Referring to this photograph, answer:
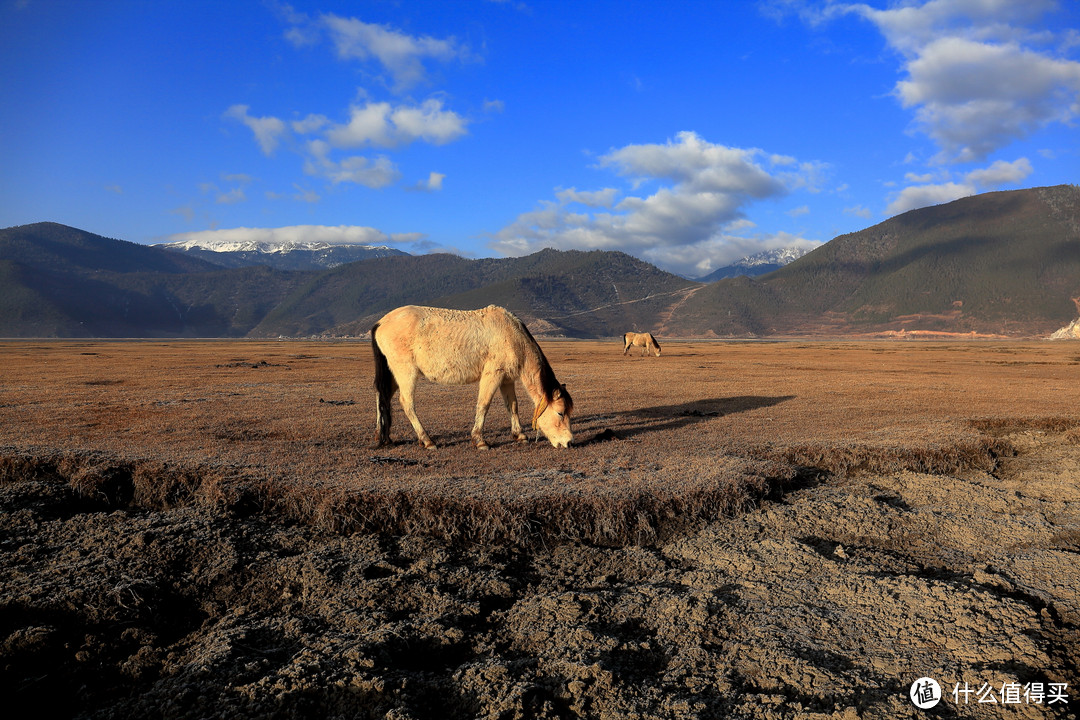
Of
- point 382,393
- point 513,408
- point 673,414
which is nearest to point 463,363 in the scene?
point 513,408

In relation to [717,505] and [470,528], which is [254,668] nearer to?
[470,528]

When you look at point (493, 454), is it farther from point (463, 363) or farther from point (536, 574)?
point (536, 574)

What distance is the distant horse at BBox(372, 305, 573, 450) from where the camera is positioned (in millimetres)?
9789

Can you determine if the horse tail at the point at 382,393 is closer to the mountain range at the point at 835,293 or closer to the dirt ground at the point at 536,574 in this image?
the dirt ground at the point at 536,574

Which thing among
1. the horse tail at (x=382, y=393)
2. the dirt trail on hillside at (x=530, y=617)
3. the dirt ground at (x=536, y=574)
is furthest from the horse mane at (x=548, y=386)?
the dirt trail on hillside at (x=530, y=617)

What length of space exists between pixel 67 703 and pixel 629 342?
1780 inches

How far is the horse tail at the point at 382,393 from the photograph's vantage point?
32.1ft

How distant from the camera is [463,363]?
986 cm

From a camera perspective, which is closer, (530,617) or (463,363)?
(530,617)

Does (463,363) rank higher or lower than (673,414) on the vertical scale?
higher

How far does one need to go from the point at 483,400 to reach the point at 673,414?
562 cm

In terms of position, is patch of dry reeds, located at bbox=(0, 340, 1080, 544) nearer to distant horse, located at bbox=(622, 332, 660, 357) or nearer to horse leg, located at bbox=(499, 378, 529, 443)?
horse leg, located at bbox=(499, 378, 529, 443)

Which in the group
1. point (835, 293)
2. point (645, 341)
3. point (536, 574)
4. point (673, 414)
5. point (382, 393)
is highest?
point (835, 293)

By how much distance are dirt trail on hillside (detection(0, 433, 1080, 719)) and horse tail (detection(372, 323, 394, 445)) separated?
11.0ft
